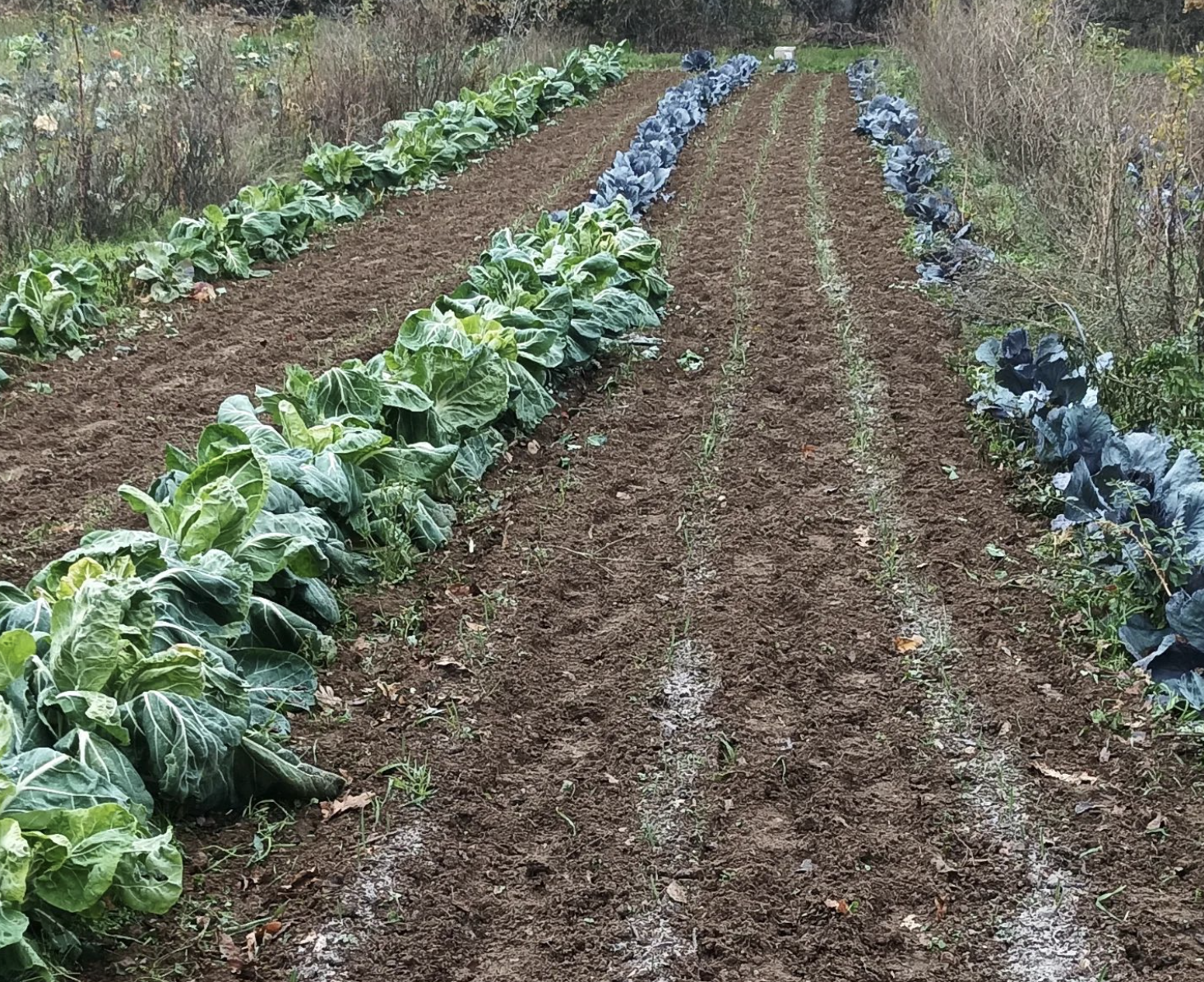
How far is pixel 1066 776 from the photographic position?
3.46m

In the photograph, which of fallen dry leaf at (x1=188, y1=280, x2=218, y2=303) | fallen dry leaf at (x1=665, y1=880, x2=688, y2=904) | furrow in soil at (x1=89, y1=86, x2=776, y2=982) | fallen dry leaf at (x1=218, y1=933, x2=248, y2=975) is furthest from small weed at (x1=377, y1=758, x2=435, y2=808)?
fallen dry leaf at (x1=188, y1=280, x2=218, y2=303)

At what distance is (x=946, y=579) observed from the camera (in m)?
4.53

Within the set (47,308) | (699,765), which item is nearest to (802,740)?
(699,765)

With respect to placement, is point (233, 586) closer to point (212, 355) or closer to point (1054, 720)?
point (1054, 720)

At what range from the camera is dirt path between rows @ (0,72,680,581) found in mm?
5184

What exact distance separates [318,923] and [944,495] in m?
3.46

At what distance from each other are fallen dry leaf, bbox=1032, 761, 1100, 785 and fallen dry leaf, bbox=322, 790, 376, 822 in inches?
81.4

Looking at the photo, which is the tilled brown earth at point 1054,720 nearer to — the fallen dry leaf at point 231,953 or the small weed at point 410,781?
the small weed at point 410,781

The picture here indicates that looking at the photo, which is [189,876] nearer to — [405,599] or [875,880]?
[405,599]

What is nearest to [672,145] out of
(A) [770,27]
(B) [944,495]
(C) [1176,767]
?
(B) [944,495]

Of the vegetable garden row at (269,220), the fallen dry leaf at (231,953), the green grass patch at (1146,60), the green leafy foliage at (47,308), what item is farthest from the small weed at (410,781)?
the green grass patch at (1146,60)

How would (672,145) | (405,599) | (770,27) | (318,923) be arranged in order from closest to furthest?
1. (318,923)
2. (405,599)
3. (672,145)
4. (770,27)

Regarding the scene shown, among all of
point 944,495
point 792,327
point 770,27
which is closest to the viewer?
point 944,495

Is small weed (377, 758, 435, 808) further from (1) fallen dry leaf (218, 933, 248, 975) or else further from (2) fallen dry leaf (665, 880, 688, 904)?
(2) fallen dry leaf (665, 880, 688, 904)
